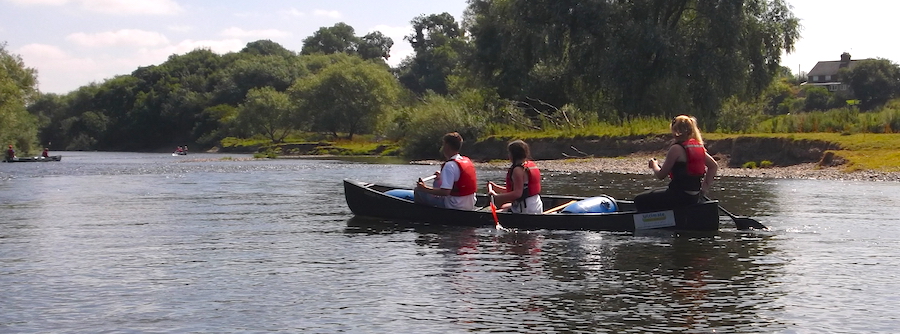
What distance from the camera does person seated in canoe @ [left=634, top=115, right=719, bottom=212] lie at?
14.4 meters

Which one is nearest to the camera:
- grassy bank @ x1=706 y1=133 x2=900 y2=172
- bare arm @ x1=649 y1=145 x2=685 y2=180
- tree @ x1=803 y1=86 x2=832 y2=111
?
bare arm @ x1=649 y1=145 x2=685 y2=180

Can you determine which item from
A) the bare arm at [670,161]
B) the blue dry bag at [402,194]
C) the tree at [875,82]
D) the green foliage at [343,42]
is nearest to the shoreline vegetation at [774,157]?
the blue dry bag at [402,194]

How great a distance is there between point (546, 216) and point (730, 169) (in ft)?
68.5

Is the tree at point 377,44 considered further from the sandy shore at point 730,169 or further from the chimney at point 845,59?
the sandy shore at point 730,169

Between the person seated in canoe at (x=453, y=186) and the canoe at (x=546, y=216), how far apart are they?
0.22 meters

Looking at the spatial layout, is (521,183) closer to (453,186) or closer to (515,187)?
(515,187)

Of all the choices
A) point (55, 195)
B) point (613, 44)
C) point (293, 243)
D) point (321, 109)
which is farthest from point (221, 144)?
point (293, 243)

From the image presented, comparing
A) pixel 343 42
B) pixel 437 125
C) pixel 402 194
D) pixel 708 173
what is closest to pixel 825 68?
pixel 343 42

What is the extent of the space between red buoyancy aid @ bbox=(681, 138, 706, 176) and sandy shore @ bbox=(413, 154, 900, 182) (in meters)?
15.0

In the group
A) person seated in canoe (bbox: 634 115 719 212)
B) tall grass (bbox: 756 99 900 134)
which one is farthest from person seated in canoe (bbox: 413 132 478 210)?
tall grass (bbox: 756 99 900 134)

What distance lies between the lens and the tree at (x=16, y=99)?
61500 millimetres

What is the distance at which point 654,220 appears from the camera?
15023 mm

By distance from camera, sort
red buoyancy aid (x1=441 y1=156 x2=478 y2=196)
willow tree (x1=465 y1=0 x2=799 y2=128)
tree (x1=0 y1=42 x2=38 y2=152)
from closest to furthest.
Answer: red buoyancy aid (x1=441 y1=156 x2=478 y2=196), willow tree (x1=465 y1=0 x2=799 y2=128), tree (x1=0 y1=42 x2=38 y2=152)

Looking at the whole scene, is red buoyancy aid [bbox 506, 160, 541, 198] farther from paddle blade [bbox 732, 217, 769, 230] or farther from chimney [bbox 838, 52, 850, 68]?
chimney [bbox 838, 52, 850, 68]
